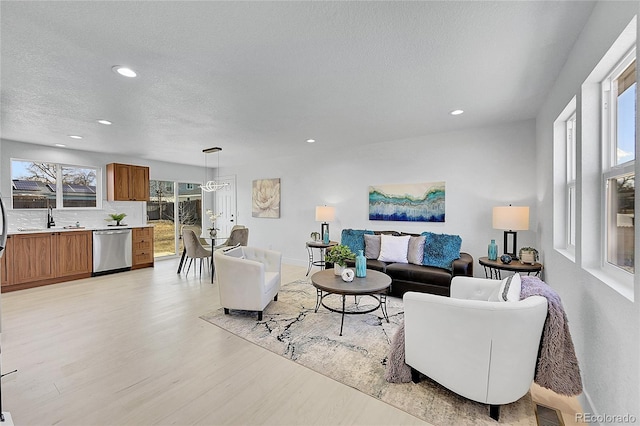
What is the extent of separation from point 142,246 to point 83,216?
1.23 meters

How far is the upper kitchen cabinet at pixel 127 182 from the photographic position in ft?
19.1

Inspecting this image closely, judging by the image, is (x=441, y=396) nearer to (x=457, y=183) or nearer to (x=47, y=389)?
(x=47, y=389)

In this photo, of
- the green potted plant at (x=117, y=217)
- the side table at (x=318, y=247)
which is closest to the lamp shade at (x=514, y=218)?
the side table at (x=318, y=247)

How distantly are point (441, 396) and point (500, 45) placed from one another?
8.39ft

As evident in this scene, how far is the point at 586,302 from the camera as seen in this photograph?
189 centimetres

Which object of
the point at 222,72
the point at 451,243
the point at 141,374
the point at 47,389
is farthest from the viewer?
the point at 451,243

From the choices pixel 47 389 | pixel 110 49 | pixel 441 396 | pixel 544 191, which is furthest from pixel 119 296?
pixel 544 191

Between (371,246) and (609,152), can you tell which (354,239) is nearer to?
(371,246)

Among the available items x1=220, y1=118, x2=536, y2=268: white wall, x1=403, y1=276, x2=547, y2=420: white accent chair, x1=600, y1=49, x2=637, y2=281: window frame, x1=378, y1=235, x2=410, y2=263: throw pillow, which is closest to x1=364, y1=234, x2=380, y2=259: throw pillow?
x1=378, y1=235, x2=410, y2=263: throw pillow

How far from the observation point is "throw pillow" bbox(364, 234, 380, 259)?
178 inches

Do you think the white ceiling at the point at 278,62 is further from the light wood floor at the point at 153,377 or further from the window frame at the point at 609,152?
the light wood floor at the point at 153,377

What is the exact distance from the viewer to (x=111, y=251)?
217 inches

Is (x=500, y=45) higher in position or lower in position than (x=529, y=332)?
higher

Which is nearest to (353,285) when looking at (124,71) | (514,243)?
(514,243)
